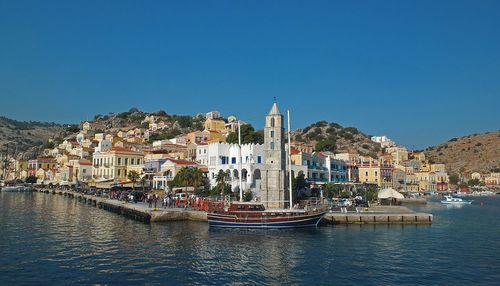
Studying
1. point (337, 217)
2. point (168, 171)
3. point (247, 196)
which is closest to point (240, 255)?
point (337, 217)

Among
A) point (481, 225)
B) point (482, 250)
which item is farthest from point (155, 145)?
point (482, 250)

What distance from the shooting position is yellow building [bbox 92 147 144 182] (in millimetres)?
82875

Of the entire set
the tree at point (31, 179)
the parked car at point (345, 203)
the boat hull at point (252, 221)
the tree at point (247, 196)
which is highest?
the tree at point (31, 179)

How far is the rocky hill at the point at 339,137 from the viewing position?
14988 cm

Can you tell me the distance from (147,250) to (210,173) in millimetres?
34024

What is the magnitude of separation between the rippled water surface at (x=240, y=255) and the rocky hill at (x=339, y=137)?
105 meters

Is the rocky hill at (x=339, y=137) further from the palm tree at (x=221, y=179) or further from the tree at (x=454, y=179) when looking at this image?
the palm tree at (x=221, y=179)

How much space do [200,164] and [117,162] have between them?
22.1 m

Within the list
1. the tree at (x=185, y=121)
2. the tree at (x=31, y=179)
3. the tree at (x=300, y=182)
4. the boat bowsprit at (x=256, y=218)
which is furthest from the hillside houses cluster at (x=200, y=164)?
the boat bowsprit at (x=256, y=218)

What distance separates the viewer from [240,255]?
2858 cm

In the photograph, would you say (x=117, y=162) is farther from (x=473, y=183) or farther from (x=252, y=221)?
(x=473, y=183)

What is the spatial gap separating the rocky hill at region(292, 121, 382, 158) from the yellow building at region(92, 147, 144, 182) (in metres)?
70.1

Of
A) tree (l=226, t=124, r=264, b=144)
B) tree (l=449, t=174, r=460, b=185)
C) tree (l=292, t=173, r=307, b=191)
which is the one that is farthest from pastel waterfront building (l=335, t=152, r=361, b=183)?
tree (l=449, t=174, r=460, b=185)

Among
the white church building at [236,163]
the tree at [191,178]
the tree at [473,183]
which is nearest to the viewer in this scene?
the tree at [191,178]
